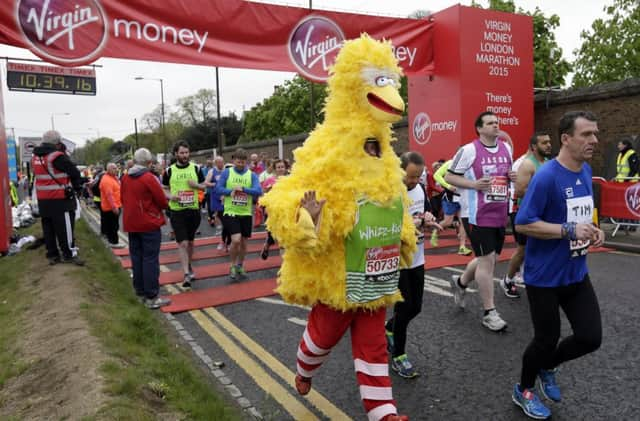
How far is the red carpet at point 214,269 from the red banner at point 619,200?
22.2 ft

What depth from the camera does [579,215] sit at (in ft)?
10.3

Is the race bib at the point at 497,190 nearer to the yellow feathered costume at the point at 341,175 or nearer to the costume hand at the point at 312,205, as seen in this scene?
the yellow feathered costume at the point at 341,175

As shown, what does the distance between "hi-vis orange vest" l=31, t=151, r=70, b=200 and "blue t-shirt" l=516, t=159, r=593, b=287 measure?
6.42 m

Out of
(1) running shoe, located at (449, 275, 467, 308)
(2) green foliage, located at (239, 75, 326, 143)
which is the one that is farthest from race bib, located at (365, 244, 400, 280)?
(2) green foliage, located at (239, 75, 326, 143)

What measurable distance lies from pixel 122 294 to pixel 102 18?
196 inches

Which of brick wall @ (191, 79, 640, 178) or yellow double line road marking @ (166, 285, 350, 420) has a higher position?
brick wall @ (191, 79, 640, 178)

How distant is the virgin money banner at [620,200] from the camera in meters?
9.84

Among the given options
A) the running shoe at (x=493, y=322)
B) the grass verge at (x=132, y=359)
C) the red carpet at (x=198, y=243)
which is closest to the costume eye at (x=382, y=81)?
the grass verge at (x=132, y=359)

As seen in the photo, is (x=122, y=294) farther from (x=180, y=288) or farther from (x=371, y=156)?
(x=371, y=156)

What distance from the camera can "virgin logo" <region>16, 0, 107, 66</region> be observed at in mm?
8055

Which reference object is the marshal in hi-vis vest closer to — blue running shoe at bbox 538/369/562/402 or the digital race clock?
blue running shoe at bbox 538/369/562/402

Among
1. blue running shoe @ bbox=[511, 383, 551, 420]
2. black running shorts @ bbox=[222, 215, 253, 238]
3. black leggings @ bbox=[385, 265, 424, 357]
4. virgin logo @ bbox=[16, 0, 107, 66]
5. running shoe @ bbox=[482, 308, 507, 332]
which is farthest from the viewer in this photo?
virgin logo @ bbox=[16, 0, 107, 66]

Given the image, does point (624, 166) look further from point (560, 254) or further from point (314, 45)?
point (560, 254)

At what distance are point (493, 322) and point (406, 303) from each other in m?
1.41
